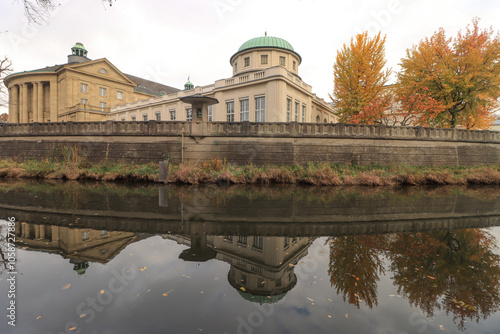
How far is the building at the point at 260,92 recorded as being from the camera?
21.1 m

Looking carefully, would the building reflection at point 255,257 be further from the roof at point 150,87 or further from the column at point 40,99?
the column at point 40,99

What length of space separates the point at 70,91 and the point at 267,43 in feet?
116

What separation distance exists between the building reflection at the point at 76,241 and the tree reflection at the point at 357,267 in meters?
3.38

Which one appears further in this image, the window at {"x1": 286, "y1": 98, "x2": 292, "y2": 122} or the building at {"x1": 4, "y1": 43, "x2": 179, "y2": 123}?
the building at {"x1": 4, "y1": 43, "x2": 179, "y2": 123}

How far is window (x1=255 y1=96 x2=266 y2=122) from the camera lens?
2207 centimetres

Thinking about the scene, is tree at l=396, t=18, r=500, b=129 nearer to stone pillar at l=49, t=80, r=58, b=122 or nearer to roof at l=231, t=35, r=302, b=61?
roof at l=231, t=35, r=302, b=61

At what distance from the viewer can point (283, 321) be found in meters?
2.12

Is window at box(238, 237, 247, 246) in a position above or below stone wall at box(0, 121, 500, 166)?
below

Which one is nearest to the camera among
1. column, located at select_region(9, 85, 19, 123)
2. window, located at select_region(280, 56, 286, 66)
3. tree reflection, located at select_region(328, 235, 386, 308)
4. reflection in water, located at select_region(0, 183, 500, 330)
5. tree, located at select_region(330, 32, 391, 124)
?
tree reflection, located at select_region(328, 235, 386, 308)

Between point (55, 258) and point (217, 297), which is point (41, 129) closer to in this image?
point (55, 258)

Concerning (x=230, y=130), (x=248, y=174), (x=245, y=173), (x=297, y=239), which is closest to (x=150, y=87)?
(x=230, y=130)

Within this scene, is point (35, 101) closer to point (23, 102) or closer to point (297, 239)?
point (23, 102)

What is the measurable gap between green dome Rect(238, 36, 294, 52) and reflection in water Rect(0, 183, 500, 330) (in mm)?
24137

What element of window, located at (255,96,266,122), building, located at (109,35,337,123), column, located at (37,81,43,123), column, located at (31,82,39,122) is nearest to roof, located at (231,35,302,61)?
building, located at (109,35,337,123)
